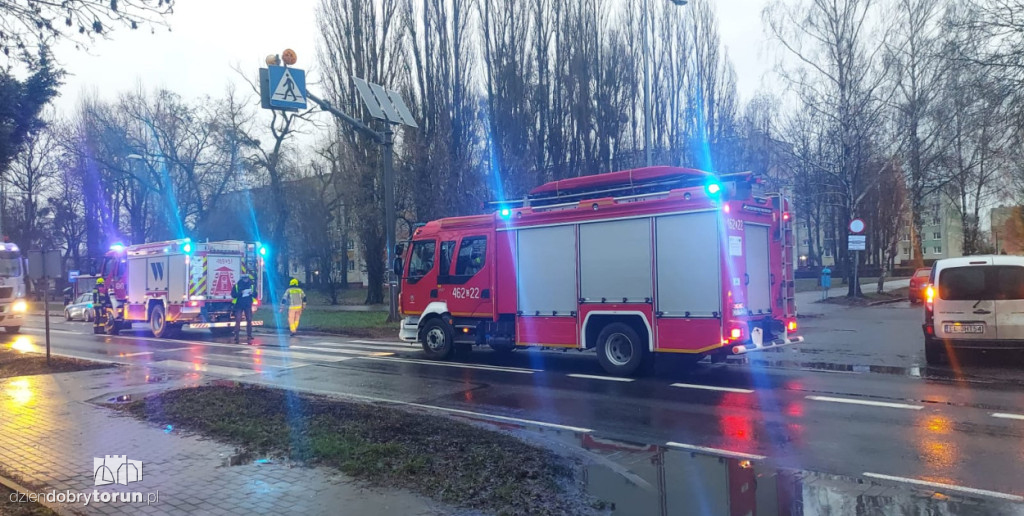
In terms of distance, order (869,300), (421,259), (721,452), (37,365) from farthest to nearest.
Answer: (869,300), (421,259), (37,365), (721,452)


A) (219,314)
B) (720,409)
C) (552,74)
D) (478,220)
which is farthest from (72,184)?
(720,409)

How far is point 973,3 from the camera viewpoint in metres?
16.1

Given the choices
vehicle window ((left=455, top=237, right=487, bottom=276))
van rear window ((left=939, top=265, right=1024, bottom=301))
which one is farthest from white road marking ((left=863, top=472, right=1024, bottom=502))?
vehicle window ((left=455, top=237, right=487, bottom=276))

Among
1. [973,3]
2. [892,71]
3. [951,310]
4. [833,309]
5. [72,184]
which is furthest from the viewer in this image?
[72,184]

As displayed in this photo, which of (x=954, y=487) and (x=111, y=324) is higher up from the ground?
(x=111, y=324)

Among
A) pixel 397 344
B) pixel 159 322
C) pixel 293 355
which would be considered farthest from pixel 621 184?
pixel 159 322

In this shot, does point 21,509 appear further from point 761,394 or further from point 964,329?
point 964,329

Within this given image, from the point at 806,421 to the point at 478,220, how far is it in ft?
24.6

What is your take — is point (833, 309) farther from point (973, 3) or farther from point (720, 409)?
point (720, 409)

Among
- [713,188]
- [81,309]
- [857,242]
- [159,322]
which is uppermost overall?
[713,188]

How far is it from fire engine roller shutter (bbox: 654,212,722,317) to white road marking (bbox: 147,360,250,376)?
7708 mm

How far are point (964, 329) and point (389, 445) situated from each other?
32.6 feet

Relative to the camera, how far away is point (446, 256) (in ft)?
46.6

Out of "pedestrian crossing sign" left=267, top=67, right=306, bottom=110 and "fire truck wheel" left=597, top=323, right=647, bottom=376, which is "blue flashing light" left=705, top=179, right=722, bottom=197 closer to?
"fire truck wheel" left=597, top=323, right=647, bottom=376
